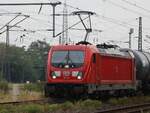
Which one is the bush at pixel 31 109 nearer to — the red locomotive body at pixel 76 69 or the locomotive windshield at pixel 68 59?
the red locomotive body at pixel 76 69

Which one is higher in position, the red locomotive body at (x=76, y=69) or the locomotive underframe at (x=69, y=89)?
the red locomotive body at (x=76, y=69)

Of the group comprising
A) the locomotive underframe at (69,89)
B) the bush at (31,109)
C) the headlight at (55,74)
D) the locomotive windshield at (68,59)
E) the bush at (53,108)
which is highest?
the locomotive windshield at (68,59)

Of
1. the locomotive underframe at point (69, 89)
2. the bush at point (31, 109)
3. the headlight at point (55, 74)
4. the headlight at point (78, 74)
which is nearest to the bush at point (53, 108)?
the bush at point (31, 109)

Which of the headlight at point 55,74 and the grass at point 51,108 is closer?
the grass at point 51,108

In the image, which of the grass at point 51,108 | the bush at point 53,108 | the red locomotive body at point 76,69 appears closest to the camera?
the grass at point 51,108

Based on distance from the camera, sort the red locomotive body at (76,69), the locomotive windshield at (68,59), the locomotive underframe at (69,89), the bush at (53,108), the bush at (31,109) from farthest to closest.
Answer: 1. the locomotive windshield at (68,59)
2. the red locomotive body at (76,69)
3. the locomotive underframe at (69,89)
4. the bush at (53,108)
5. the bush at (31,109)

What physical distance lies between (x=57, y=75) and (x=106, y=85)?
3462 millimetres

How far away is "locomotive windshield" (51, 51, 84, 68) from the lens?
2675 cm

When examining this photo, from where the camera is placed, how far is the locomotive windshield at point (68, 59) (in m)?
26.8

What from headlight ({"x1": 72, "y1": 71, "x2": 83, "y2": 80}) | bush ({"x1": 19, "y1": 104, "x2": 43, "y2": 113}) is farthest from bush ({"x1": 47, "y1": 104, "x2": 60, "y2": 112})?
headlight ({"x1": 72, "y1": 71, "x2": 83, "y2": 80})

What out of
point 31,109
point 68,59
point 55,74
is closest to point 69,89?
point 55,74

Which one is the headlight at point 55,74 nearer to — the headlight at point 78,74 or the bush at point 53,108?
the headlight at point 78,74

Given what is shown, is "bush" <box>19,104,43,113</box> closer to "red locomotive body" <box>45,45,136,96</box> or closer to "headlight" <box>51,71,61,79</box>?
"red locomotive body" <box>45,45,136,96</box>

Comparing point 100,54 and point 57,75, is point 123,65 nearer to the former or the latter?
point 100,54
